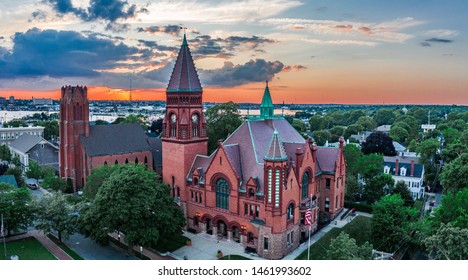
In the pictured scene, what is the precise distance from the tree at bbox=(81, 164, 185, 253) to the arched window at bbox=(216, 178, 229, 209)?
179 inches

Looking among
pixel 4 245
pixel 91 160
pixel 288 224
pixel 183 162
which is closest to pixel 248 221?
pixel 288 224

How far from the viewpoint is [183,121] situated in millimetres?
33688

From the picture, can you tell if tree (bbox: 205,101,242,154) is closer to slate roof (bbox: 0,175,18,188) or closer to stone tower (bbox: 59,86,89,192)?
stone tower (bbox: 59,86,89,192)

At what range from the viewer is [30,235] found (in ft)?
99.2

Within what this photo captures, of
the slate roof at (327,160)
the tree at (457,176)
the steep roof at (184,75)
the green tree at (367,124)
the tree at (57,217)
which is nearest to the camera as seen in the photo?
the tree at (57,217)

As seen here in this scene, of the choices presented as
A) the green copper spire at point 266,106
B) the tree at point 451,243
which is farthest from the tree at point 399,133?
the tree at point 451,243

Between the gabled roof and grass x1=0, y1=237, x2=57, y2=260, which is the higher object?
the gabled roof

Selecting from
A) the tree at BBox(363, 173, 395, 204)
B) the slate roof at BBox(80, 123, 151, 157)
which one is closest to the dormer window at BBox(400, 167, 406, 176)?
the tree at BBox(363, 173, 395, 204)

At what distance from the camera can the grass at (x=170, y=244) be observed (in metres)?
29.2

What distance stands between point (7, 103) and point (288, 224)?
2063 cm

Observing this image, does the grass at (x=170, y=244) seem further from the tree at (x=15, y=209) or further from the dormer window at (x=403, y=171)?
Result: the dormer window at (x=403, y=171)

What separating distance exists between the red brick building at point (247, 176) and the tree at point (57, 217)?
944cm

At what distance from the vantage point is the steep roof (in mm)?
33188

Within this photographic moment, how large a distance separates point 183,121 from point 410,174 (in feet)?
103
